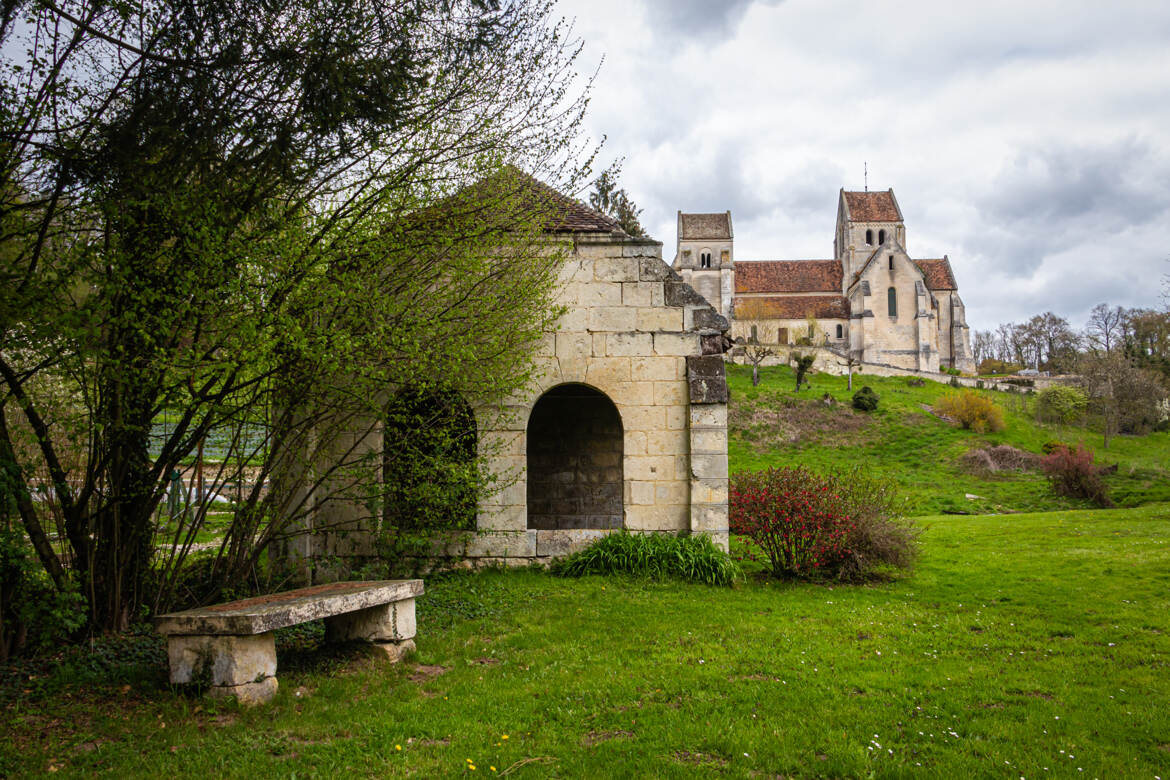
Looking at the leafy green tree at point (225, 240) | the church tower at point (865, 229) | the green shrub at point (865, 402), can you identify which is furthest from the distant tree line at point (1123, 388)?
the leafy green tree at point (225, 240)

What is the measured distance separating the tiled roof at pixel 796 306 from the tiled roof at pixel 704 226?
625 centimetres

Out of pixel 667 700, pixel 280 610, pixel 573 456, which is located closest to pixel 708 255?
pixel 573 456

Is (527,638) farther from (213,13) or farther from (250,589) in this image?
(213,13)

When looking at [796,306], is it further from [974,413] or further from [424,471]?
[424,471]

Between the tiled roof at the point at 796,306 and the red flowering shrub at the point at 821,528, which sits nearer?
the red flowering shrub at the point at 821,528

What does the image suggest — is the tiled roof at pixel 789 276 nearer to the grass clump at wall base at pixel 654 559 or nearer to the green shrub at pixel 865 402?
the green shrub at pixel 865 402

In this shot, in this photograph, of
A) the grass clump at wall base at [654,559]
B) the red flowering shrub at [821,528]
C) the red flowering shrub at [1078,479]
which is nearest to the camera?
the grass clump at wall base at [654,559]

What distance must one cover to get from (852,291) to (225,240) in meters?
58.7

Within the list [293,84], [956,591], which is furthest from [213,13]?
[956,591]

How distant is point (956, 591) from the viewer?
8.76 meters

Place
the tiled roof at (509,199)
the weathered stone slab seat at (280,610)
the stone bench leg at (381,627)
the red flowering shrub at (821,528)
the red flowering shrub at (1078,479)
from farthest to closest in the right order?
the red flowering shrub at (1078,479), the red flowering shrub at (821,528), the tiled roof at (509,199), the stone bench leg at (381,627), the weathered stone slab seat at (280,610)

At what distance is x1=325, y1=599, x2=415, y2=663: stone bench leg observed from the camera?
563 centimetres

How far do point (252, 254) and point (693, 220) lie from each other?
60.6 meters

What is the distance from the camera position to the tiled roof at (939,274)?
62812 millimetres
